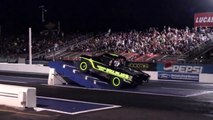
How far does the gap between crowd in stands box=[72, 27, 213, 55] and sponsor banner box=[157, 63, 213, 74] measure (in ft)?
23.6

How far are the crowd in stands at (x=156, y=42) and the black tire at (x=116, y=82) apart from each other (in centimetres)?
1650

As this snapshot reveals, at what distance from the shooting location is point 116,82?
2117 cm

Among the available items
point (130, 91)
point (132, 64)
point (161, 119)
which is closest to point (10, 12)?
point (132, 64)

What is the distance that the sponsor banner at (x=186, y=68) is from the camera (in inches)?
1082

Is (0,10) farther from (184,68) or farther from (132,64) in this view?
(184,68)

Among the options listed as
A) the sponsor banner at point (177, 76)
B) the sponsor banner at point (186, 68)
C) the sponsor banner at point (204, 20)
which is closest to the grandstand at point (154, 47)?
the sponsor banner at point (204, 20)

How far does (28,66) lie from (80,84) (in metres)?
14.1

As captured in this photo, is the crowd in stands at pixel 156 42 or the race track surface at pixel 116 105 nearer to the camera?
the race track surface at pixel 116 105

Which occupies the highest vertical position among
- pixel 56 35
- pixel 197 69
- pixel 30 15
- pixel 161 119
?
pixel 30 15

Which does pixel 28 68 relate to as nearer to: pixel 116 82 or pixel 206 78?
pixel 116 82

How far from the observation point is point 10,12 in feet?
224

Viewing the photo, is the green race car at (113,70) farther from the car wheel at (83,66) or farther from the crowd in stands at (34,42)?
the crowd in stands at (34,42)

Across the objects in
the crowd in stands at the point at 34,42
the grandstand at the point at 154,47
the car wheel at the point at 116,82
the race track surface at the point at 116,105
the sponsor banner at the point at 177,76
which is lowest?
the race track surface at the point at 116,105

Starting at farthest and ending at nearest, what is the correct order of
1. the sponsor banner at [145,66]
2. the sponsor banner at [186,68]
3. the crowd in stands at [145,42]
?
the crowd in stands at [145,42]
the sponsor banner at [145,66]
the sponsor banner at [186,68]
